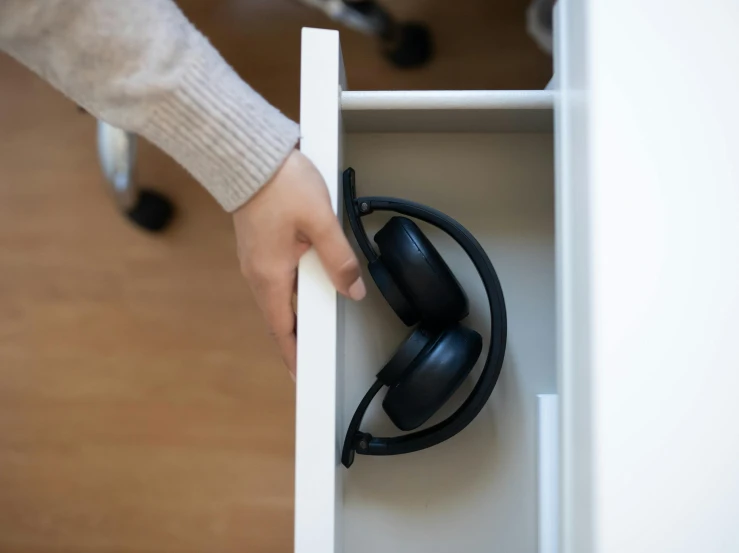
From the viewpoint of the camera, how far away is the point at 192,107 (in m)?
0.41

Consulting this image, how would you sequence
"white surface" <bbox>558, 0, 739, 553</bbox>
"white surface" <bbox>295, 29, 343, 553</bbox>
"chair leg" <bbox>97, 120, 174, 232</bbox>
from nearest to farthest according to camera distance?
1. "white surface" <bbox>558, 0, 739, 553</bbox>
2. "white surface" <bbox>295, 29, 343, 553</bbox>
3. "chair leg" <bbox>97, 120, 174, 232</bbox>

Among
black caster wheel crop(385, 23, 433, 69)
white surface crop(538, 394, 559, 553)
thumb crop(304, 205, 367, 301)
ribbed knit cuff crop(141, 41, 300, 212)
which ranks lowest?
white surface crop(538, 394, 559, 553)

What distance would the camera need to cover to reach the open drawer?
523mm

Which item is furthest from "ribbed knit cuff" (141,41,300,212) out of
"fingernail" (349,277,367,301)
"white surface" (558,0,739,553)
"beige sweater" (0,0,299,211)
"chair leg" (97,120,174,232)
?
"chair leg" (97,120,174,232)

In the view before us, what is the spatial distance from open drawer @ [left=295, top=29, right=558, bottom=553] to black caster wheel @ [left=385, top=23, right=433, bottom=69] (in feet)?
1.22

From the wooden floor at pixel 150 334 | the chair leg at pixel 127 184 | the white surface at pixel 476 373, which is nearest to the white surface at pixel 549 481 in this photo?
the white surface at pixel 476 373

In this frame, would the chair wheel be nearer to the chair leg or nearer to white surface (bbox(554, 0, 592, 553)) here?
the chair leg

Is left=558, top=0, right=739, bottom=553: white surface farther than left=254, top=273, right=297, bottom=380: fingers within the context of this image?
No

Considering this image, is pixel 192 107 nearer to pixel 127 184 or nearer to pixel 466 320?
pixel 466 320

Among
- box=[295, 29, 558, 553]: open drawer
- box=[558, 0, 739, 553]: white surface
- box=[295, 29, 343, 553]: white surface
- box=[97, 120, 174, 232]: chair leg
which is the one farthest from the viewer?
box=[97, 120, 174, 232]: chair leg

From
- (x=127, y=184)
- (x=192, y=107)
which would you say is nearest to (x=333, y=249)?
(x=192, y=107)

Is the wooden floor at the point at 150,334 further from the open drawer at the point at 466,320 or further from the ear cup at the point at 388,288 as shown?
the ear cup at the point at 388,288

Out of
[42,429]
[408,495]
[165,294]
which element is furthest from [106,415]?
[408,495]

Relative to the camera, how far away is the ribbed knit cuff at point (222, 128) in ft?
1.34
